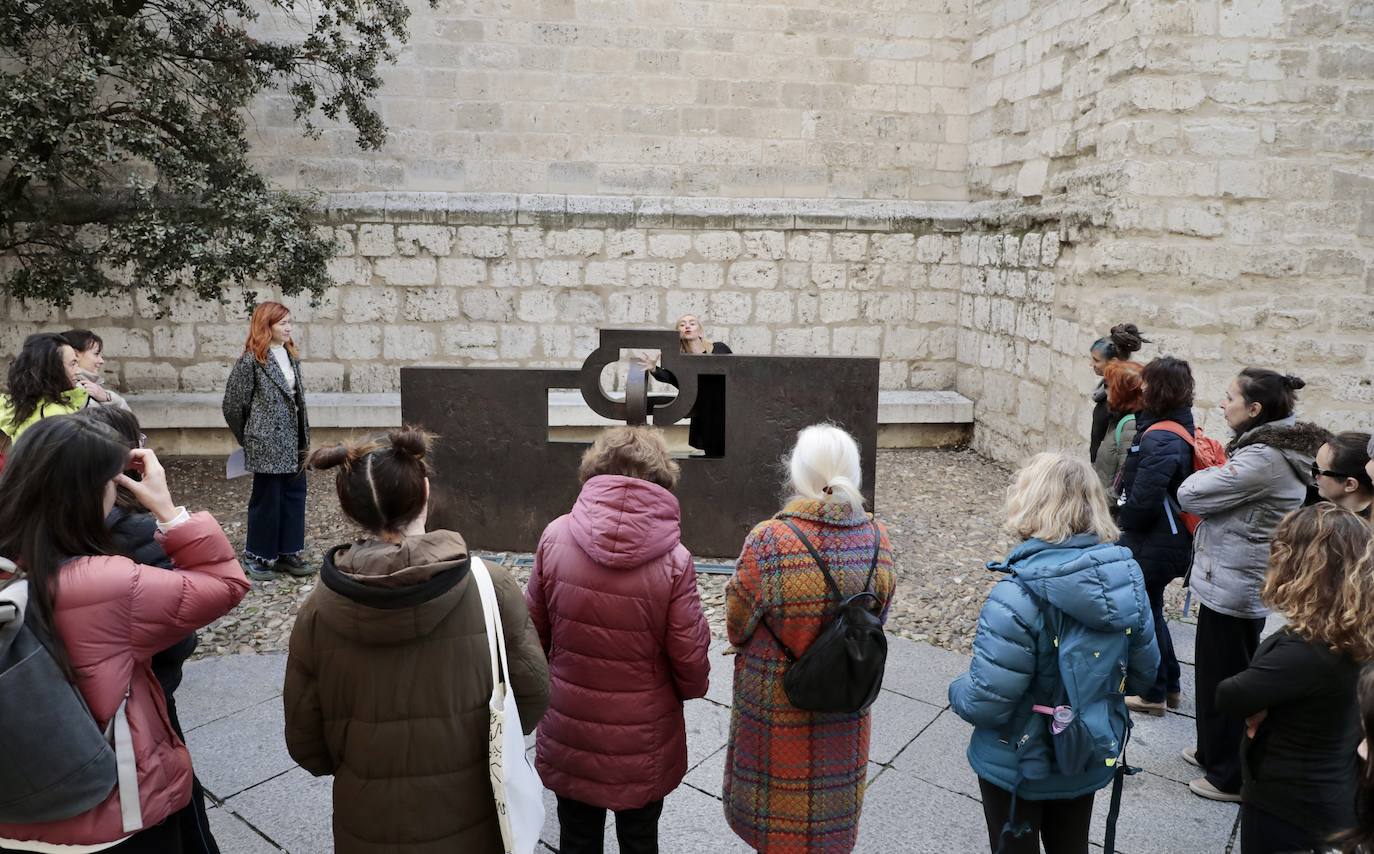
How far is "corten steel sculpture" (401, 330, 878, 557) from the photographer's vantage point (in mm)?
5723

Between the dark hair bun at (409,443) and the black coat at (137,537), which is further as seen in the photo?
the black coat at (137,537)

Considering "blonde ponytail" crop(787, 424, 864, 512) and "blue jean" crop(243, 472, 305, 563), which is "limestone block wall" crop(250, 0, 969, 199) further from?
"blonde ponytail" crop(787, 424, 864, 512)

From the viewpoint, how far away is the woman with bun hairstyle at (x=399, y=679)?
2.05m

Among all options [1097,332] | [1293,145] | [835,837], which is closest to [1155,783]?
[835,837]

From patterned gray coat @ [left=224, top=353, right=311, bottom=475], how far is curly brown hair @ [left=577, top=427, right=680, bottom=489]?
3.44 m

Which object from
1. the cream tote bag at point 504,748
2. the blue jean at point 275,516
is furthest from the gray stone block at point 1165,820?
the blue jean at point 275,516

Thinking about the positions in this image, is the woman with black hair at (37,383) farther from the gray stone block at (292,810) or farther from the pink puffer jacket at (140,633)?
the pink puffer jacket at (140,633)

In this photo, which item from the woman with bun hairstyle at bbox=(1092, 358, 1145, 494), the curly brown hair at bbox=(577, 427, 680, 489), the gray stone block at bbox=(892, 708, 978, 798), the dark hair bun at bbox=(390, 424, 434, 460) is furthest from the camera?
the woman with bun hairstyle at bbox=(1092, 358, 1145, 494)

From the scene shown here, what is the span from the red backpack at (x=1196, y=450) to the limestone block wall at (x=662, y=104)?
5.92 meters

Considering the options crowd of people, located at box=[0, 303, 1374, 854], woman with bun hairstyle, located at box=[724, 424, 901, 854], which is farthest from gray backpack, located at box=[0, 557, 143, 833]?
woman with bun hairstyle, located at box=[724, 424, 901, 854]

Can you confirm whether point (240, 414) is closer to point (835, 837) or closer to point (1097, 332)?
point (835, 837)

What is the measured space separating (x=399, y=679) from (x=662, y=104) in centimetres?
783

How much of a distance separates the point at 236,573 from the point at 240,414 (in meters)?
3.58

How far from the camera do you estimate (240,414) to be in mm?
5531
